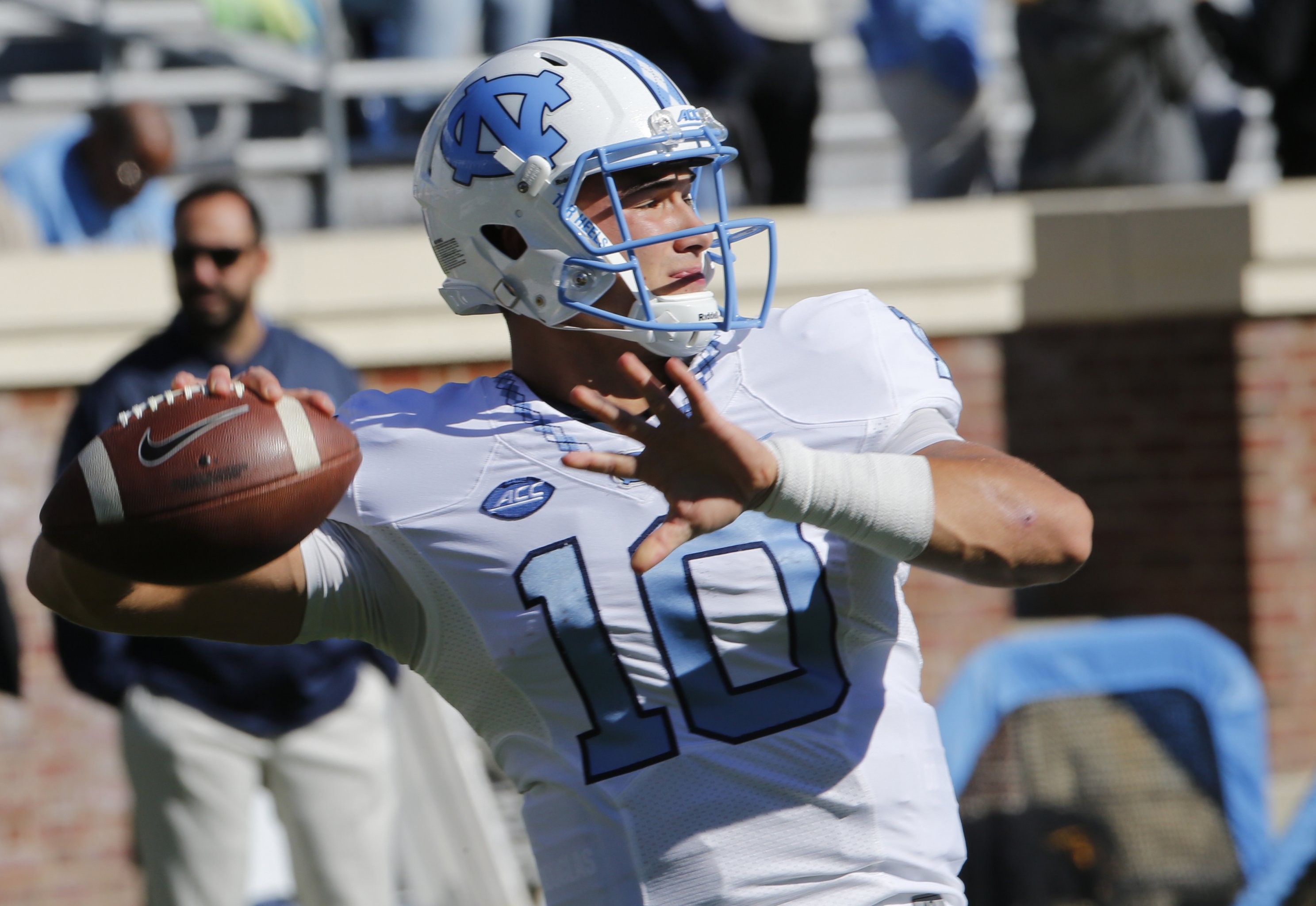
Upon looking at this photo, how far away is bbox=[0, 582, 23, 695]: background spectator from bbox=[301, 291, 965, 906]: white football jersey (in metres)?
2.25

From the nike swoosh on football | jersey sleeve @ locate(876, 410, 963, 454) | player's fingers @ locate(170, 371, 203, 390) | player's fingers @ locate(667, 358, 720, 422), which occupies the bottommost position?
jersey sleeve @ locate(876, 410, 963, 454)

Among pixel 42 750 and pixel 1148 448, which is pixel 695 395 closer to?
pixel 42 750

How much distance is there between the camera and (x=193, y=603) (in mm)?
2021

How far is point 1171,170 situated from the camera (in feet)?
19.0

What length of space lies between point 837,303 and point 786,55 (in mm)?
3909

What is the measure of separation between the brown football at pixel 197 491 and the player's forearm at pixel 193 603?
0.05 metres

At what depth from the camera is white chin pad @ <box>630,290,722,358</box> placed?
199 cm

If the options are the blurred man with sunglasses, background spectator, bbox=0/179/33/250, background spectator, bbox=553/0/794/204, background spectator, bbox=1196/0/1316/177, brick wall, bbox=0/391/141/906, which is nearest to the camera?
the blurred man with sunglasses

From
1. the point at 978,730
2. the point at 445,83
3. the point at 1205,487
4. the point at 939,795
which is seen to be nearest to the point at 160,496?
the point at 939,795

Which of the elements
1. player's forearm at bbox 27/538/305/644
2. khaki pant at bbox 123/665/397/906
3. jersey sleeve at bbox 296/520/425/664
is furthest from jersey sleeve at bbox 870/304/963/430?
khaki pant at bbox 123/665/397/906

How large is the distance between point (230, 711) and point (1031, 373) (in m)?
3.01

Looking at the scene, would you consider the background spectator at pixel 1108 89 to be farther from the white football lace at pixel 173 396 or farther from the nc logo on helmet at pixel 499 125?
the white football lace at pixel 173 396

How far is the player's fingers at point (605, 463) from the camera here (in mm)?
1656

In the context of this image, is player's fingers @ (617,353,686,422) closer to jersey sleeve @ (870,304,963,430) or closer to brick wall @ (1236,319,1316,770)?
jersey sleeve @ (870,304,963,430)
